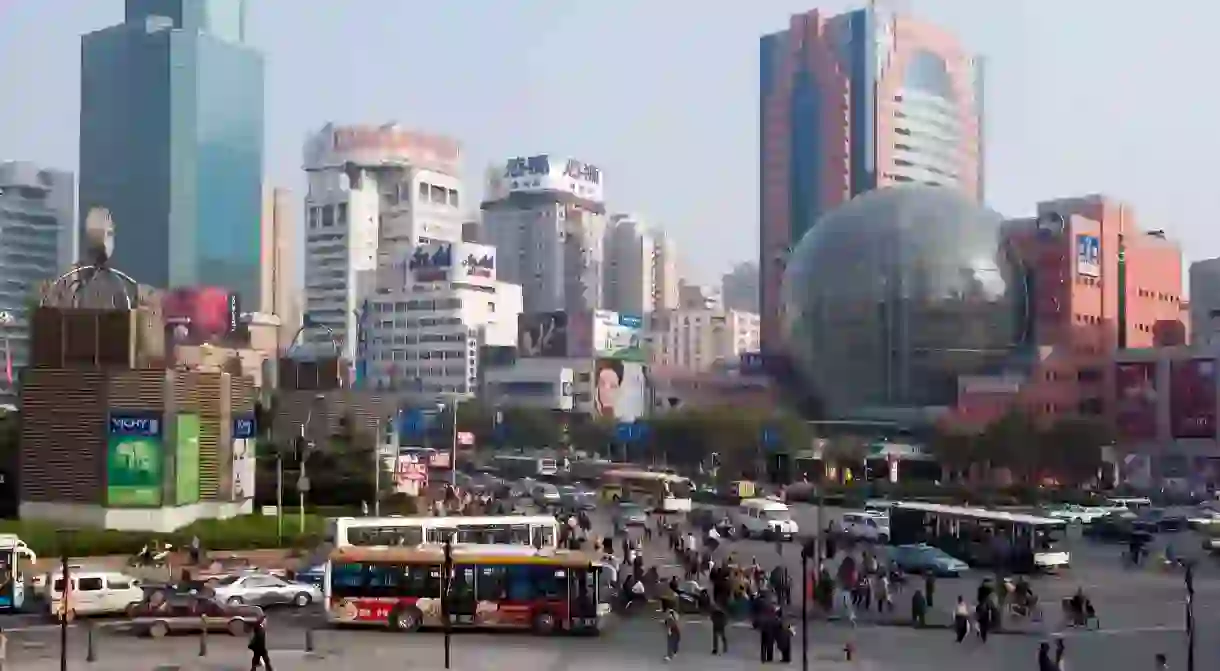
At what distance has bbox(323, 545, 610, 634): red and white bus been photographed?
95.3 feet

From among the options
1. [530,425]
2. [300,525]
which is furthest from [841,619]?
[530,425]

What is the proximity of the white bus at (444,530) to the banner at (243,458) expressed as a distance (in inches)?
352

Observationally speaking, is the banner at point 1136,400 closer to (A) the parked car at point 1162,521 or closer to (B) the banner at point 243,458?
(A) the parked car at point 1162,521

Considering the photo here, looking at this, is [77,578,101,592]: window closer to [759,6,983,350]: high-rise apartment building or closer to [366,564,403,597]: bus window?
[366,564,403,597]: bus window

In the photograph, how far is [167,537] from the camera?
3931 centimetres

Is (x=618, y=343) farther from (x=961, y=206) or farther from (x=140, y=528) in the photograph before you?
(x=140, y=528)

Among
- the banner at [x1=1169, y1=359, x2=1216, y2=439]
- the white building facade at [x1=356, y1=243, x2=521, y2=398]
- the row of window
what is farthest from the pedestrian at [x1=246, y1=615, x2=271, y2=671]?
the white building facade at [x1=356, y1=243, x2=521, y2=398]

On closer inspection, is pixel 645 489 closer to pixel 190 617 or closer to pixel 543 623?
pixel 543 623

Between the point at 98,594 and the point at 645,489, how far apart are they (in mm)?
44346

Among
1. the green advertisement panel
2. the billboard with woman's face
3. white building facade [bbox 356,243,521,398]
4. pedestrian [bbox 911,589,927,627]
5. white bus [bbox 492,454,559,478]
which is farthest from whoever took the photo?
white building facade [bbox 356,243,521,398]

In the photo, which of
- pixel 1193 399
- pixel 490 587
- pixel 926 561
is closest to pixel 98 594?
pixel 490 587

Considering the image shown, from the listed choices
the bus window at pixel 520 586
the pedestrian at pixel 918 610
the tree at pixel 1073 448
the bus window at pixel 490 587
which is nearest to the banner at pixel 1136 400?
the tree at pixel 1073 448

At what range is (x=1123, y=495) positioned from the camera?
235 ft

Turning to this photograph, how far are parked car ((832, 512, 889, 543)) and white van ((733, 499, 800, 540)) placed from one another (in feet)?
5.64
